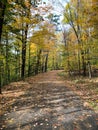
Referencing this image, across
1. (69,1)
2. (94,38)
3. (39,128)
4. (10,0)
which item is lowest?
(39,128)

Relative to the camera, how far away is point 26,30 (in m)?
17.8

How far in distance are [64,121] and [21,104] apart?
9.69 ft

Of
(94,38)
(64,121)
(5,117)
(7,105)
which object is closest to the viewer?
(64,121)

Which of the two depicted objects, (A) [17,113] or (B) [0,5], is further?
(B) [0,5]

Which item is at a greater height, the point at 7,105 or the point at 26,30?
the point at 26,30

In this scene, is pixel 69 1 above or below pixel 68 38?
above

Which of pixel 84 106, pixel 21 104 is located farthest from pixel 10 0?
pixel 84 106

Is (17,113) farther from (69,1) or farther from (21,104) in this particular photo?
(69,1)

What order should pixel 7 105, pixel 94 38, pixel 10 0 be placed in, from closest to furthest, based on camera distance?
1. pixel 7 105
2. pixel 10 0
3. pixel 94 38

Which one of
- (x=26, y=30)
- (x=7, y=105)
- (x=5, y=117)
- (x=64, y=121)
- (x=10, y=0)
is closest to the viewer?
(x=64, y=121)

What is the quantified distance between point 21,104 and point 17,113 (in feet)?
4.24

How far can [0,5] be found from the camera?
9.20m

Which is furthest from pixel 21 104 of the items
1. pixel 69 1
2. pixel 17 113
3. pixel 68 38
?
pixel 68 38

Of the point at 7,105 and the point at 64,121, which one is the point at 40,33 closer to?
the point at 7,105
